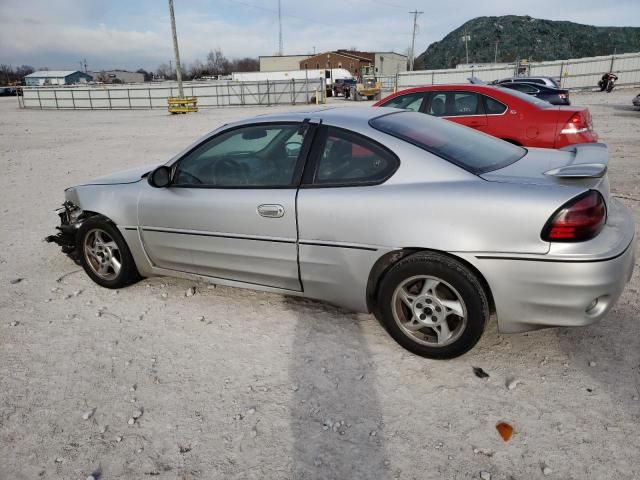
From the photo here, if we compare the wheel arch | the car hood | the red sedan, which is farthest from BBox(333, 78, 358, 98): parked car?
the wheel arch

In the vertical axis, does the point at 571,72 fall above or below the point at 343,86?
above

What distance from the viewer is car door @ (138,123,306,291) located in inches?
125

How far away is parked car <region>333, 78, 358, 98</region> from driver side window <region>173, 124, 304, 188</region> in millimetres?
37820

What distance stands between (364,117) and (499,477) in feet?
7.42

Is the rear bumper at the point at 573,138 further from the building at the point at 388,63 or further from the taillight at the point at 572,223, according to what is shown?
the building at the point at 388,63

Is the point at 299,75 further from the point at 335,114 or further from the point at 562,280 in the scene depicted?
the point at 562,280

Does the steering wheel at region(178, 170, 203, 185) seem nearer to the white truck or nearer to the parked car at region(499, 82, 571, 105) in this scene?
the parked car at region(499, 82, 571, 105)

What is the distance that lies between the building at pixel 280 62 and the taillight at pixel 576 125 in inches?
3389

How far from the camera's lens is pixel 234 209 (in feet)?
10.8

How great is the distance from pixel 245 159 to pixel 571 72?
42.4 metres

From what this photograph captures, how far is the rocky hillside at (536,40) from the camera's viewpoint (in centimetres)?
15688

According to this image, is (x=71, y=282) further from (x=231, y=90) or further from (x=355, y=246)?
(x=231, y=90)

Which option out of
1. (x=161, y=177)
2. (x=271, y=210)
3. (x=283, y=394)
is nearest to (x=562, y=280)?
(x=283, y=394)

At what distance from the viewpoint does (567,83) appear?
37000mm
